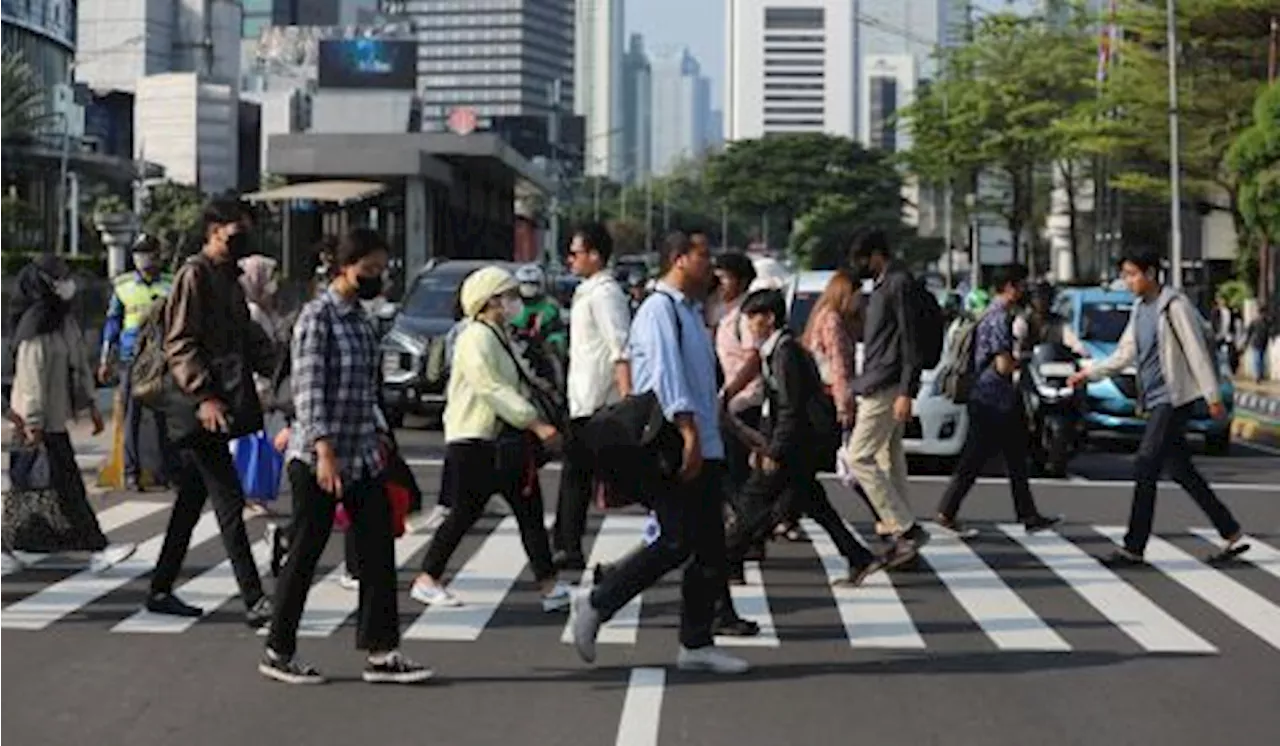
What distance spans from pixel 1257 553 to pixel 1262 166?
2276cm

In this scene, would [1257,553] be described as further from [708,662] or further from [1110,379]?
[1110,379]

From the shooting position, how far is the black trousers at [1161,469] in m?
11.2

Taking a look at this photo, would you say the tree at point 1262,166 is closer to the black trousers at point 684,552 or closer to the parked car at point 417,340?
the parked car at point 417,340

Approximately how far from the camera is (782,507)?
10398mm

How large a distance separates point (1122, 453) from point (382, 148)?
32.6m

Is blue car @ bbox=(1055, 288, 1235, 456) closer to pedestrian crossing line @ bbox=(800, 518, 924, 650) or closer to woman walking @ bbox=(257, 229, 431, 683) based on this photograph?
pedestrian crossing line @ bbox=(800, 518, 924, 650)

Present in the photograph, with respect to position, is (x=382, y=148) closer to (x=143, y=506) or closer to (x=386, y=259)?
(x=143, y=506)

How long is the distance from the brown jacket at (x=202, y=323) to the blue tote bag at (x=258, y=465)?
3.41 m

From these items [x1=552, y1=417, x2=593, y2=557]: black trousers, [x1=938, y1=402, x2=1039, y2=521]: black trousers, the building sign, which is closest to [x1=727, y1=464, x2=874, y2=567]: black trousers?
[x1=552, y1=417, x2=593, y2=557]: black trousers

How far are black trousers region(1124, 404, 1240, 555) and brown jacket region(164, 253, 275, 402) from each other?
5118 millimetres

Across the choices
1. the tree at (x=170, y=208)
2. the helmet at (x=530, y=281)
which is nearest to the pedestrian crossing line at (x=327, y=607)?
the helmet at (x=530, y=281)

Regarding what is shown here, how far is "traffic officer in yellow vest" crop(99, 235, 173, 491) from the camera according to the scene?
14219 mm

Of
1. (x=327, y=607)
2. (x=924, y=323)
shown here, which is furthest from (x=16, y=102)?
(x=327, y=607)

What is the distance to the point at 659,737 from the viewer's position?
278 inches
